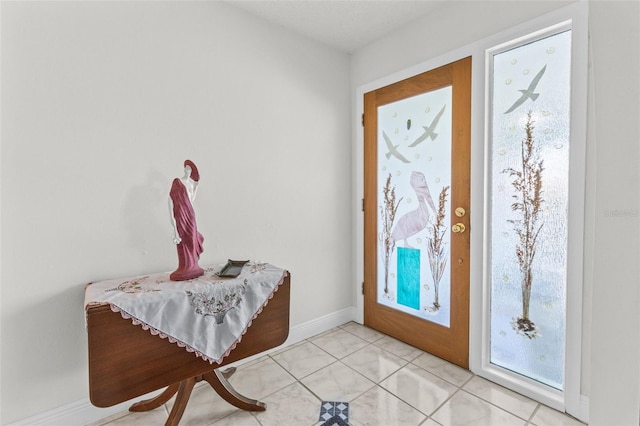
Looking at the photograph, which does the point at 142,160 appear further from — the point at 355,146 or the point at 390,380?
the point at 390,380

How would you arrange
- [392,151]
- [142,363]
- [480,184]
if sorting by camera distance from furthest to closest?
[392,151] < [480,184] < [142,363]

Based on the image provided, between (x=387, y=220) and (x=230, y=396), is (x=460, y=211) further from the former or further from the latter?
(x=230, y=396)

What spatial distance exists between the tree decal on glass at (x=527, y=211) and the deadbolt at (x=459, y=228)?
11.2 inches

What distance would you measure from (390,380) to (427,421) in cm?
37

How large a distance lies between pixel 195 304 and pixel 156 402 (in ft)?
2.32

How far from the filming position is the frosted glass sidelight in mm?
1625

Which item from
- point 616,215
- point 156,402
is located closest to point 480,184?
point 616,215

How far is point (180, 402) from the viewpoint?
1474 millimetres

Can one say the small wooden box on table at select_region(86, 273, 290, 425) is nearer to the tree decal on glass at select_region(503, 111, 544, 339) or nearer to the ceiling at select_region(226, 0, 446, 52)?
the tree decal on glass at select_region(503, 111, 544, 339)

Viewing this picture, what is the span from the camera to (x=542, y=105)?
66.0 inches

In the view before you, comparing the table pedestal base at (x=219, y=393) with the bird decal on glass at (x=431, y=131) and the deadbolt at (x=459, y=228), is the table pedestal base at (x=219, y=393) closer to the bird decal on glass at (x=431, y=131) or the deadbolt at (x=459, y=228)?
the deadbolt at (x=459, y=228)

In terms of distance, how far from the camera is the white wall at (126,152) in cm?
140

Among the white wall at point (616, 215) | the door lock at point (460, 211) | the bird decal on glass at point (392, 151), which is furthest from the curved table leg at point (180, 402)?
the bird decal on glass at point (392, 151)

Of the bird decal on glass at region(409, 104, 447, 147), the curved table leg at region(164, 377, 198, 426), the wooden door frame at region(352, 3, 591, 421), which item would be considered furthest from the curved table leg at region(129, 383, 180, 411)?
the bird decal on glass at region(409, 104, 447, 147)
